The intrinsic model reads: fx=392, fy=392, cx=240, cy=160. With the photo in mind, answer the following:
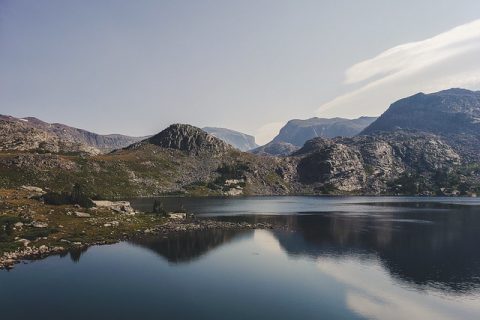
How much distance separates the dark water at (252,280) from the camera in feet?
193

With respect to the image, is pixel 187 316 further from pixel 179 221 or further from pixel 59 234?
pixel 179 221

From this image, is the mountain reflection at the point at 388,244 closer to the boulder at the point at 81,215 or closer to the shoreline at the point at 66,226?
the shoreline at the point at 66,226

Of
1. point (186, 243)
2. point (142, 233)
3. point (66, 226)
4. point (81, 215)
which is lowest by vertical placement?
point (186, 243)

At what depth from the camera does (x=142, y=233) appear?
117 meters

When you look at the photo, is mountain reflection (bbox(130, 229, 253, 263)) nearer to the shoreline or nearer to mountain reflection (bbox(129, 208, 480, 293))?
mountain reflection (bbox(129, 208, 480, 293))

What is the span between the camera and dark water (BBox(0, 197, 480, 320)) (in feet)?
193

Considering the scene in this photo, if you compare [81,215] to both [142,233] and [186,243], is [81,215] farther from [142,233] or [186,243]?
Answer: [186,243]

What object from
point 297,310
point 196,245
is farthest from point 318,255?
point 297,310

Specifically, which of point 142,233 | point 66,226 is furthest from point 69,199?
point 142,233

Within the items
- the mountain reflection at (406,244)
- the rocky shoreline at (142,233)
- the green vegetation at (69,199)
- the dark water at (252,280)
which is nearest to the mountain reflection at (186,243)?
the dark water at (252,280)

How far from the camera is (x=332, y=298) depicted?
217 feet

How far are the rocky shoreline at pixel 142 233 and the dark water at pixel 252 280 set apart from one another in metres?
3.93

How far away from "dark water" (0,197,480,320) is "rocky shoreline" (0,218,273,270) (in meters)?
3.93

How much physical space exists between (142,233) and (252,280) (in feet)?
170
